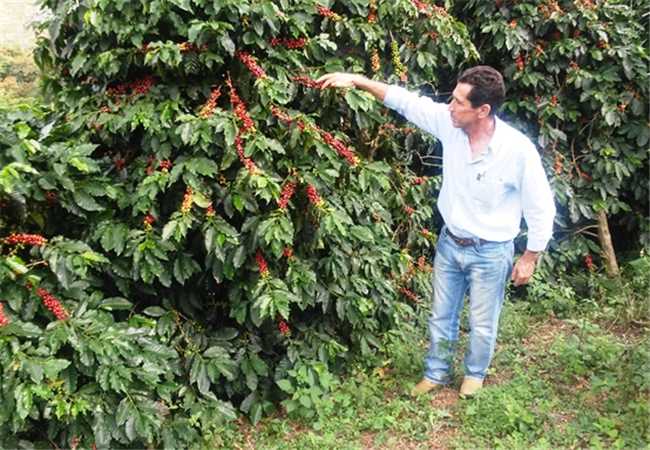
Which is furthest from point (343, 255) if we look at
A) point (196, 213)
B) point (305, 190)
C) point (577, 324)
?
point (577, 324)

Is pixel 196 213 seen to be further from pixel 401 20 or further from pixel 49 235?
pixel 401 20

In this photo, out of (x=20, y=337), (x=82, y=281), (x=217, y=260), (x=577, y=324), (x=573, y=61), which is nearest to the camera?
(x=20, y=337)

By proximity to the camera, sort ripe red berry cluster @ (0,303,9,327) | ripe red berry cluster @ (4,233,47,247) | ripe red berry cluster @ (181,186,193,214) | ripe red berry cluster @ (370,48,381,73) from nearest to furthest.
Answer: ripe red berry cluster @ (0,303,9,327) < ripe red berry cluster @ (4,233,47,247) < ripe red berry cluster @ (181,186,193,214) < ripe red berry cluster @ (370,48,381,73)

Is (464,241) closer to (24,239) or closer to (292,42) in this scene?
(292,42)

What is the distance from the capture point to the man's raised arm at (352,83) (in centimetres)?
299

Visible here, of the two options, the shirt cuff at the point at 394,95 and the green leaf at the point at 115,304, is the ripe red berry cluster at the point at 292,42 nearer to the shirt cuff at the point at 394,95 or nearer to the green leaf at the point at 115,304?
the shirt cuff at the point at 394,95

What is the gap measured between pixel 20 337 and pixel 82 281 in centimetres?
35

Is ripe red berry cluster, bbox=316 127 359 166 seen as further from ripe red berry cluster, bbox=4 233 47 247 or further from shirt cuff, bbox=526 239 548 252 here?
ripe red berry cluster, bbox=4 233 47 247

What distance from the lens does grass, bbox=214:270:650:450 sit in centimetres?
302

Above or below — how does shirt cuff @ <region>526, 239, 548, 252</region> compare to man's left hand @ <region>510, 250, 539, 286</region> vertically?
above

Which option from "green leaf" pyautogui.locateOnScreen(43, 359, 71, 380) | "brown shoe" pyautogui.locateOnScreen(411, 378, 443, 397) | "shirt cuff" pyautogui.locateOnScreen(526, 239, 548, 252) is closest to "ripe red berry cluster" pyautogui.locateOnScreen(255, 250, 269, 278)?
"green leaf" pyautogui.locateOnScreen(43, 359, 71, 380)

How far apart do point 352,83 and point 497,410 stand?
1730mm

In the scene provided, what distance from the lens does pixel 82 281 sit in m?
2.69

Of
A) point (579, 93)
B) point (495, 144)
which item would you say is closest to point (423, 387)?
point (495, 144)
